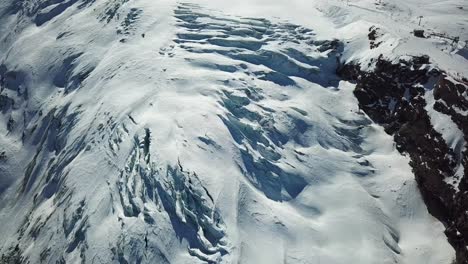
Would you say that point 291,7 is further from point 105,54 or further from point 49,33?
point 49,33

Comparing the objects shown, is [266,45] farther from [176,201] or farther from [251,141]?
[176,201]

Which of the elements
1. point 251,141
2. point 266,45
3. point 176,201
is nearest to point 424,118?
point 251,141

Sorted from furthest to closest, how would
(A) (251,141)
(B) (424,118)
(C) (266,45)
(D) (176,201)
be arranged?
(C) (266,45), (A) (251,141), (B) (424,118), (D) (176,201)

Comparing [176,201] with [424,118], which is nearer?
[176,201]

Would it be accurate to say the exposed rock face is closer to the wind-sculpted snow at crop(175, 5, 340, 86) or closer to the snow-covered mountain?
the snow-covered mountain

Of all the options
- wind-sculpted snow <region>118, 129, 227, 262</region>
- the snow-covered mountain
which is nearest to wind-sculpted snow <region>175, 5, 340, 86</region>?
the snow-covered mountain

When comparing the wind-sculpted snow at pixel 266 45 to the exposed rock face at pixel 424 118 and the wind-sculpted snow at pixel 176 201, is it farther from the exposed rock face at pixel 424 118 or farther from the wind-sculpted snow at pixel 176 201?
the wind-sculpted snow at pixel 176 201

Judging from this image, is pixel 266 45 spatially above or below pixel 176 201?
above
